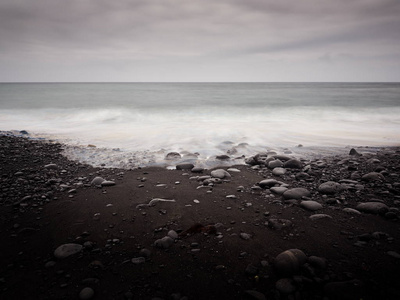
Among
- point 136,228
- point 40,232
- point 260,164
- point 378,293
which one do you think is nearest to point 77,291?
point 136,228

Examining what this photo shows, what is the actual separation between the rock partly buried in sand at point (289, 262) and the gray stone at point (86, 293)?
4.79 feet

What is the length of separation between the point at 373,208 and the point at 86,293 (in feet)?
10.3

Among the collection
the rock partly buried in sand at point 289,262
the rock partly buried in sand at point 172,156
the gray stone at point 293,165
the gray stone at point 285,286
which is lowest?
the gray stone at point 285,286

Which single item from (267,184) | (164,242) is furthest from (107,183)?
(267,184)

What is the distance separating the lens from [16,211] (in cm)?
284

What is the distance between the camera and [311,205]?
292 centimetres

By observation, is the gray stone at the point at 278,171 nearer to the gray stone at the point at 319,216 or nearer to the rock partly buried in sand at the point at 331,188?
the rock partly buried in sand at the point at 331,188

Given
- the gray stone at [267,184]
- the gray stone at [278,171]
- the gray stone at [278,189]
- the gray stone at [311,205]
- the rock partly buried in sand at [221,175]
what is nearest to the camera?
the gray stone at [311,205]

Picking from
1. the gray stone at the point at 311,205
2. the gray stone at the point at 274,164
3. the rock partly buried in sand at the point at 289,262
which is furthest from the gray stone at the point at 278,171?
the rock partly buried in sand at the point at 289,262

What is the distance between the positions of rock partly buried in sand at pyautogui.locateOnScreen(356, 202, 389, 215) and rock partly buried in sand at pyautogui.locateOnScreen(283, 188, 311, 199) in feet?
2.01

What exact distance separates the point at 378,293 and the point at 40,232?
3117 mm

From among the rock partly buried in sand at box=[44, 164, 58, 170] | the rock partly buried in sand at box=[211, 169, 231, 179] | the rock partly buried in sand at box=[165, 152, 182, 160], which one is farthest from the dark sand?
the rock partly buried in sand at box=[165, 152, 182, 160]

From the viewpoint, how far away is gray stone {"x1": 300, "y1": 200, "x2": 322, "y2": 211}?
2.89 m

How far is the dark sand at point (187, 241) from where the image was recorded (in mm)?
1776
